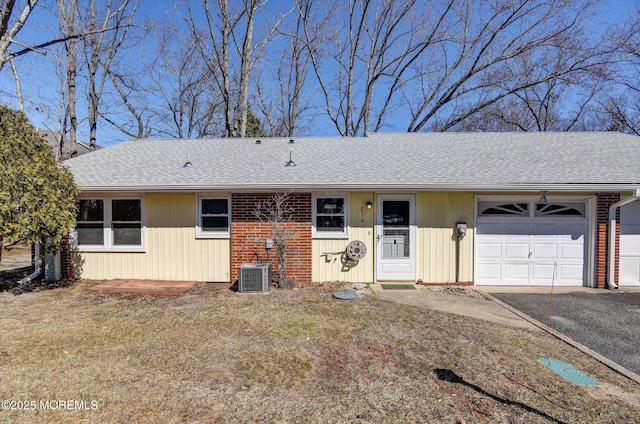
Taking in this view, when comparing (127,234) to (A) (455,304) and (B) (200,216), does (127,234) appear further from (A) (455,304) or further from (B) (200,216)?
(A) (455,304)

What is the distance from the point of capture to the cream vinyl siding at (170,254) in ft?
25.8

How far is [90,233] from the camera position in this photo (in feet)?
26.3

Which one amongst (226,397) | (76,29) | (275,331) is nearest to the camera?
(226,397)

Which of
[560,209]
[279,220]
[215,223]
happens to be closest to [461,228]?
[560,209]

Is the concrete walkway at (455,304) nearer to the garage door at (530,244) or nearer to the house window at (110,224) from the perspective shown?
the garage door at (530,244)

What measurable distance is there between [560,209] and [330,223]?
5757mm

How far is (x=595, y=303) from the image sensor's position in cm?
654

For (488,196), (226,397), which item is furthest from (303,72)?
(226,397)

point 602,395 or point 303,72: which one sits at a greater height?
point 303,72

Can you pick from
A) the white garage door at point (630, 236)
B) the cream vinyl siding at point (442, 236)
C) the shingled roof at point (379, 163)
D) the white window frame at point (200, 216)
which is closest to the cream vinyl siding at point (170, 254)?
the white window frame at point (200, 216)

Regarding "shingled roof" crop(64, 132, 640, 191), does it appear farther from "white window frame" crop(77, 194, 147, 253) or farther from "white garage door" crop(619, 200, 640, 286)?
"white garage door" crop(619, 200, 640, 286)

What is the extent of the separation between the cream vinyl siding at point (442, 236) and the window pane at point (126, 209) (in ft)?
23.4

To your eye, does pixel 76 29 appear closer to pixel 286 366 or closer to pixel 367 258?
pixel 367 258

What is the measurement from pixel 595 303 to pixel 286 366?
6.76 meters
